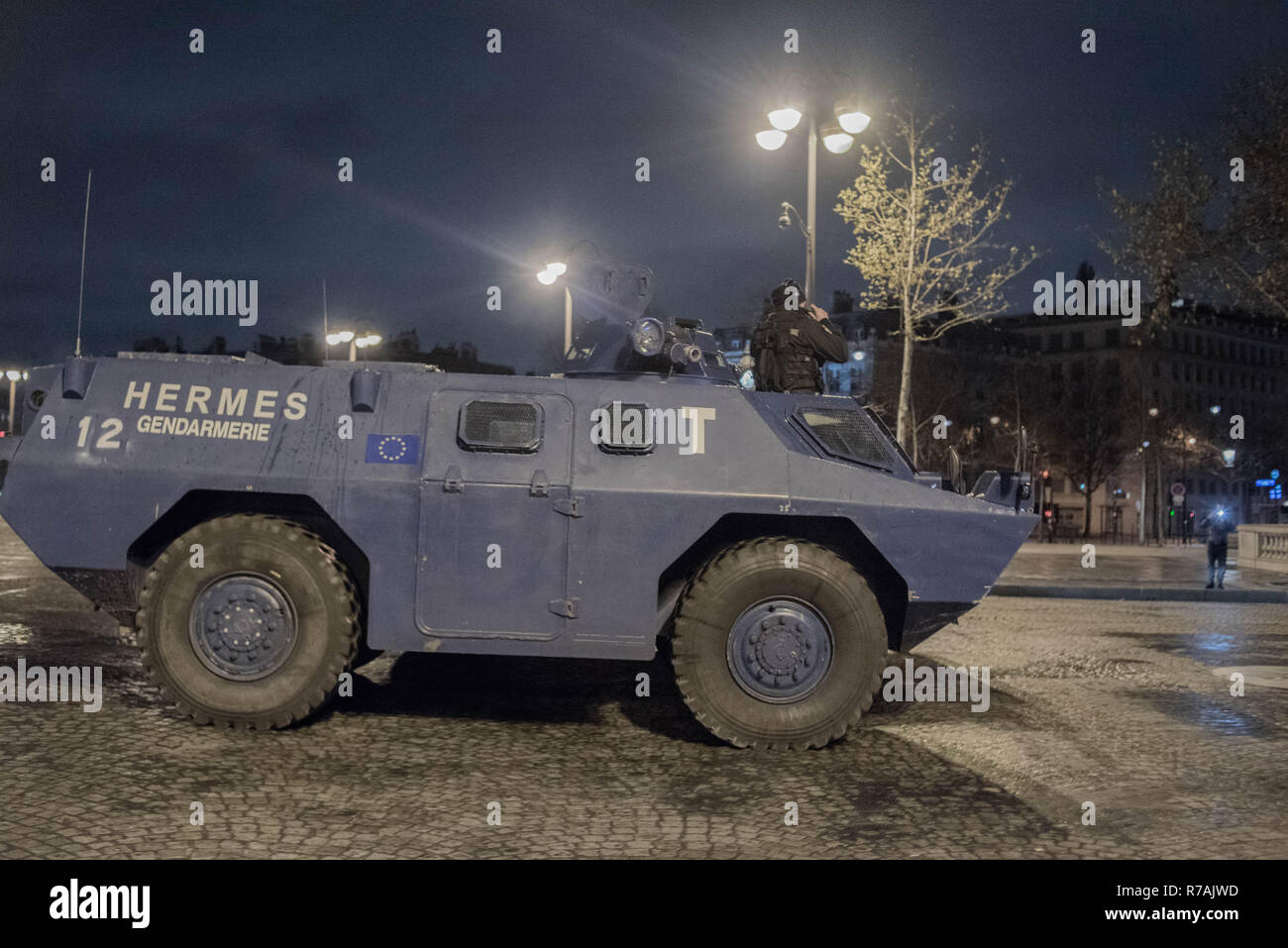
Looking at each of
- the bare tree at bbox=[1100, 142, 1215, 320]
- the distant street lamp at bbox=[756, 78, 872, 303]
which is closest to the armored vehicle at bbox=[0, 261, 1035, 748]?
the distant street lamp at bbox=[756, 78, 872, 303]

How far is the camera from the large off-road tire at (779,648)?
6.70 metres

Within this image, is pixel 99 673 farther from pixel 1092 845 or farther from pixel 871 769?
pixel 1092 845

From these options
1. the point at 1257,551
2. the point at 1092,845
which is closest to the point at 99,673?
the point at 1092,845

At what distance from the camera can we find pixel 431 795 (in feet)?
18.8

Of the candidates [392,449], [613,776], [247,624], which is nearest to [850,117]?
[392,449]

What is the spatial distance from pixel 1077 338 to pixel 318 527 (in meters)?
117

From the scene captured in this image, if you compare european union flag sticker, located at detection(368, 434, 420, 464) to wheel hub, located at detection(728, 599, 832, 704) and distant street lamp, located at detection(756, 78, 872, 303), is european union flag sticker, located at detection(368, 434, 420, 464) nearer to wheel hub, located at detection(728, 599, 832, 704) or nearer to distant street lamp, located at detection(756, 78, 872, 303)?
wheel hub, located at detection(728, 599, 832, 704)

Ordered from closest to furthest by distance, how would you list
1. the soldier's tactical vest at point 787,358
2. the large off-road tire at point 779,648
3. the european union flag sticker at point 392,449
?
the large off-road tire at point 779,648 < the european union flag sticker at point 392,449 < the soldier's tactical vest at point 787,358

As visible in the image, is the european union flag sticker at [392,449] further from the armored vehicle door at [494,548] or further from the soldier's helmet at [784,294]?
the soldier's helmet at [784,294]

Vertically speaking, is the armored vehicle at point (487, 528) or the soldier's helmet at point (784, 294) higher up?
the soldier's helmet at point (784, 294)

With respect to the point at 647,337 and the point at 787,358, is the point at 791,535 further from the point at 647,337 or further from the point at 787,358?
the point at 787,358

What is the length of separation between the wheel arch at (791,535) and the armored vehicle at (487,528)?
0.7 inches

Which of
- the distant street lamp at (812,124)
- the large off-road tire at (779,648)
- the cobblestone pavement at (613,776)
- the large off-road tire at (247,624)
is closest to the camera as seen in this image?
the cobblestone pavement at (613,776)

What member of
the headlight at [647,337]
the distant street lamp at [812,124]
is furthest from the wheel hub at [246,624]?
the distant street lamp at [812,124]
